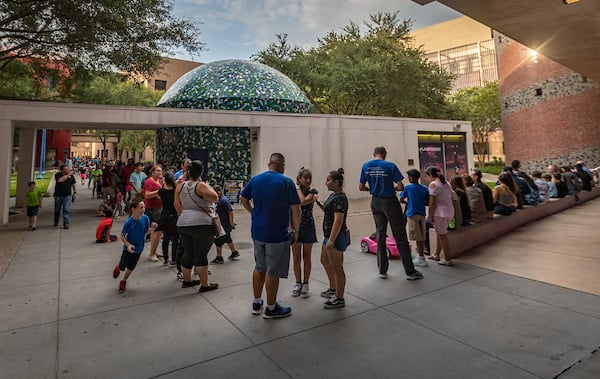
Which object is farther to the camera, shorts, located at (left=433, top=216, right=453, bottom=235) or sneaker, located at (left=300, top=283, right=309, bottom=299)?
shorts, located at (left=433, top=216, right=453, bottom=235)

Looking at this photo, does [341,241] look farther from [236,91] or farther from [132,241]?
[236,91]

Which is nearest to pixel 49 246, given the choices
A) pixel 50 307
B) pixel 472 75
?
pixel 50 307

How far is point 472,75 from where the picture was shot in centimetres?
8288

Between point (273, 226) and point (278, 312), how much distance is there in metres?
1.07

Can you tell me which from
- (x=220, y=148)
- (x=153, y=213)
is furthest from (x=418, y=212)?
(x=220, y=148)

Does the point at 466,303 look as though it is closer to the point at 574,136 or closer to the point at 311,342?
the point at 311,342

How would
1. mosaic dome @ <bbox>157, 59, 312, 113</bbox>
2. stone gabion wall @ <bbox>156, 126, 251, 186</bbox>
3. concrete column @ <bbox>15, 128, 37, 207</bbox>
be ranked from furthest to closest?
mosaic dome @ <bbox>157, 59, 312, 113</bbox>, stone gabion wall @ <bbox>156, 126, 251, 186</bbox>, concrete column @ <bbox>15, 128, 37, 207</bbox>

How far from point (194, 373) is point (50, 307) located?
2782 millimetres

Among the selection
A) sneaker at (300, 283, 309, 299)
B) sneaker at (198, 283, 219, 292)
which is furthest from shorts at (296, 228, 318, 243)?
sneaker at (198, 283, 219, 292)

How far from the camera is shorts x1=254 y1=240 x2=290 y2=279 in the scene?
3.73 metres

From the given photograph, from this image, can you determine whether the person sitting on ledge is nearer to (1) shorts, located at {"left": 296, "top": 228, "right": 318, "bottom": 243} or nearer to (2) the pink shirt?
(2) the pink shirt

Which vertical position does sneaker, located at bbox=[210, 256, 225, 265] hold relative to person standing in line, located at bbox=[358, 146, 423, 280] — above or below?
below

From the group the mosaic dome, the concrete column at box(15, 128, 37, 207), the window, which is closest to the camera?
the concrete column at box(15, 128, 37, 207)

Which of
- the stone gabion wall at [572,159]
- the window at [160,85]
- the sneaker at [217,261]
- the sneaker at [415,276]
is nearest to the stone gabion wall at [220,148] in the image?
the sneaker at [217,261]
